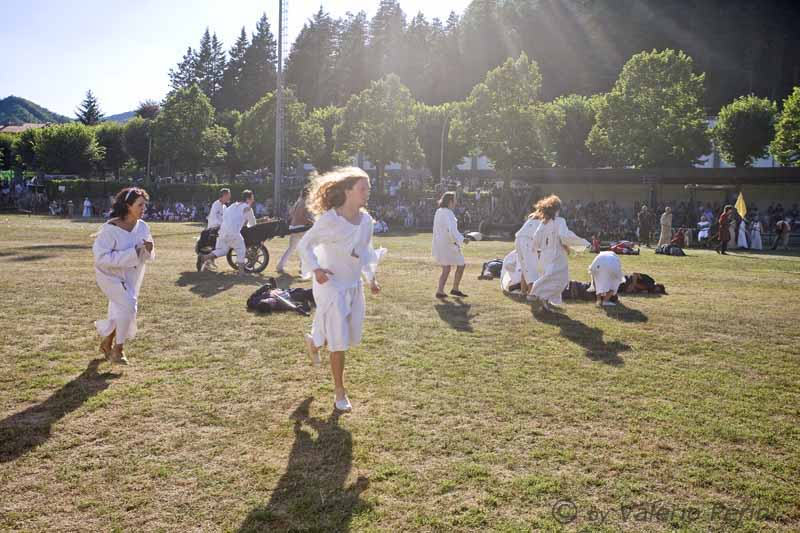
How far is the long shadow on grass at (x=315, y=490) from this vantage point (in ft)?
11.8

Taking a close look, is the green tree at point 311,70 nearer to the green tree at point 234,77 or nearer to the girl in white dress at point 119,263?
the green tree at point 234,77

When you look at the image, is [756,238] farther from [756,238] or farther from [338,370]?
[338,370]

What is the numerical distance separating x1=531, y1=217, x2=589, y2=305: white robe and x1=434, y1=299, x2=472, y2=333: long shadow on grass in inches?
52.0

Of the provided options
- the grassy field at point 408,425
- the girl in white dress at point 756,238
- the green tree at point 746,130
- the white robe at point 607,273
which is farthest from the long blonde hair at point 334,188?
the green tree at point 746,130

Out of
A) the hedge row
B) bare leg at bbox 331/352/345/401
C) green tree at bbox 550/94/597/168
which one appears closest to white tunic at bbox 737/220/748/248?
bare leg at bbox 331/352/345/401

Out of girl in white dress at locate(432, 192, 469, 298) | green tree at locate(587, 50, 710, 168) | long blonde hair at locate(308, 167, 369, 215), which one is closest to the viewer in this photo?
long blonde hair at locate(308, 167, 369, 215)

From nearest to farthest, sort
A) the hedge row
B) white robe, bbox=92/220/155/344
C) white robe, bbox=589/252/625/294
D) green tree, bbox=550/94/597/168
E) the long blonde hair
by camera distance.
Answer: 1. the long blonde hair
2. white robe, bbox=92/220/155/344
3. white robe, bbox=589/252/625/294
4. the hedge row
5. green tree, bbox=550/94/597/168

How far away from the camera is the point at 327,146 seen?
6931 cm

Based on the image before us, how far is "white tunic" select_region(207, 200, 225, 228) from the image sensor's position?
15.3 meters

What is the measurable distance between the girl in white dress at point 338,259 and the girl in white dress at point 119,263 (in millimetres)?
2352

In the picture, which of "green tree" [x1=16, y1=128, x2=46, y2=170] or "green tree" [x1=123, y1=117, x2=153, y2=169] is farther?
"green tree" [x1=16, y1=128, x2=46, y2=170]

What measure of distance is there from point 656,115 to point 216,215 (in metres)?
40.3

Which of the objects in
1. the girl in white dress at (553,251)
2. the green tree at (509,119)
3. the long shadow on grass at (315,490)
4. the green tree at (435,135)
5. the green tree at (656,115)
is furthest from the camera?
the green tree at (435,135)

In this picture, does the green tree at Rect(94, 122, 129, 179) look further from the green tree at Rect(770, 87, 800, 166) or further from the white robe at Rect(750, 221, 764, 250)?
the white robe at Rect(750, 221, 764, 250)
